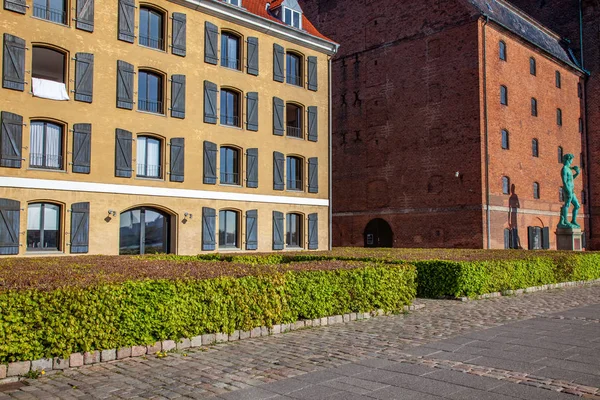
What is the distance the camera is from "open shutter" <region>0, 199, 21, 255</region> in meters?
18.2

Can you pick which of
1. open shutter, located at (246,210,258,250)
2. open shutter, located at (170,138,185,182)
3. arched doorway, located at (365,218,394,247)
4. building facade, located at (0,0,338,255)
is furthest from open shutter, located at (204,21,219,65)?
arched doorway, located at (365,218,394,247)

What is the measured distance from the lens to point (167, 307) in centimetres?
786

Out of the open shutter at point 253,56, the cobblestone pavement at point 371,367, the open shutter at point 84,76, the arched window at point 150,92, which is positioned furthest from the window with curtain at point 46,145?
the cobblestone pavement at point 371,367

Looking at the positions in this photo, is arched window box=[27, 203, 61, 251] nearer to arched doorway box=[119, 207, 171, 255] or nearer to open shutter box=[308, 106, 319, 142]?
arched doorway box=[119, 207, 171, 255]

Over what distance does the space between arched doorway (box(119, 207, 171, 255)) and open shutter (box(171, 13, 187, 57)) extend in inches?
255

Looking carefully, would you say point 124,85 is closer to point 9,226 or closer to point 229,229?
point 9,226

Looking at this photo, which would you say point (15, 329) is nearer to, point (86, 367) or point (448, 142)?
point (86, 367)

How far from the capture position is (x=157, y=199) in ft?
72.7

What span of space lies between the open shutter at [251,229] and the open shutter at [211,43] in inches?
265

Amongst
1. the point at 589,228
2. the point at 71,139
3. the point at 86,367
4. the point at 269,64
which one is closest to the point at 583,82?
the point at 589,228

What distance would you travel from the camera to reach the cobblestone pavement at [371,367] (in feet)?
18.8

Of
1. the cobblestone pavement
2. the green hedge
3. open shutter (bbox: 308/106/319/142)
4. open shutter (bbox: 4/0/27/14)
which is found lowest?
the cobblestone pavement

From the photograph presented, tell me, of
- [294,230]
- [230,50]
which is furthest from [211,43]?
[294,230]

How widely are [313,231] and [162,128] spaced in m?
9.18
